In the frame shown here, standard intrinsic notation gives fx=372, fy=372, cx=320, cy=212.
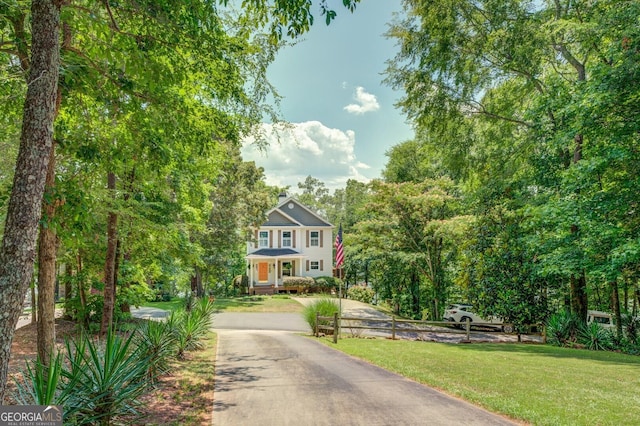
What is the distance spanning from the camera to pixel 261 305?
26.1 metres

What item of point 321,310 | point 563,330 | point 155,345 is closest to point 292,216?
point 321,310

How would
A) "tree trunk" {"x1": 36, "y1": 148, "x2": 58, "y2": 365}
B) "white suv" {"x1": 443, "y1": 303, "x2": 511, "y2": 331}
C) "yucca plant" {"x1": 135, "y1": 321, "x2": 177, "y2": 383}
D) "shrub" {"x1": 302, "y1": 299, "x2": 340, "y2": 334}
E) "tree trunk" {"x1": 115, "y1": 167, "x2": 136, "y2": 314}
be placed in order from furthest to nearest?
"white suv" {"x1": 443, "y1": 303, "x2": 511, "y2": 331} → "shrub" {"x1": 302, "y1": 299, "x2": 340, "y2": 334} → "tree trunk" {"x1": 115, "y1": 167, "x2": 136, "y2": 314} → "yucca plant" {"x1": 135, "y1": 321, "x2": 177, "y2": 383} → "tree trunk" {"x1": 36, "y1": 148, "x2": 58, "y2": 365}

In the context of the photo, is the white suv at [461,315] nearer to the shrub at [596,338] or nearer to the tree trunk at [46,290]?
the shrub at [596,338]

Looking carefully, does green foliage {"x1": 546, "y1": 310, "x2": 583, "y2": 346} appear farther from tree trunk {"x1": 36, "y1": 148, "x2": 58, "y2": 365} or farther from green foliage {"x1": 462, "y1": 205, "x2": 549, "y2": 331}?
tree trunk {"x1": 36, "y1": 148, "x2": 58, "y2": 365}

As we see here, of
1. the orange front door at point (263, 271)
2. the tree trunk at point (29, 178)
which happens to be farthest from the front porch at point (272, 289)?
the tree trunk at point (29, 178)

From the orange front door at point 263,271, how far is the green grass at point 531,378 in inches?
930

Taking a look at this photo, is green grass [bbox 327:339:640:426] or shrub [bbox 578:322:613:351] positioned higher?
green grass [bbox 327:339:640:426]

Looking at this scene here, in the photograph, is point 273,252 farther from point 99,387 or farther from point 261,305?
point 99,387

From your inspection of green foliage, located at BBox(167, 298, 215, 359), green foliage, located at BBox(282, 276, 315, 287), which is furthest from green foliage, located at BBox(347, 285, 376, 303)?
green foliage, located at BBox(167, 298, 215, 359)

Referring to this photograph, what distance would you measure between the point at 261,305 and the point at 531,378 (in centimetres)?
2047

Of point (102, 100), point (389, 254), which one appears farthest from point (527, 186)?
point (102, 100)

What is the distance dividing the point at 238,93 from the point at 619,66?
36.1ft

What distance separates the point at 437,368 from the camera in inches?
334

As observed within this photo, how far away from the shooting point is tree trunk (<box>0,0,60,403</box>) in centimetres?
349
